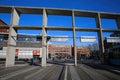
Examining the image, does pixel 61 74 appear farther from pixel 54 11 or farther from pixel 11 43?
pixel 54 11

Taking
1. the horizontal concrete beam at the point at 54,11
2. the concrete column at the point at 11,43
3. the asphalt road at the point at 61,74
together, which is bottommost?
the asphalt road at the point at 61,74

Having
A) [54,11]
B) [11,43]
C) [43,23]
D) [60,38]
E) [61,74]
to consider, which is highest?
[54,11]

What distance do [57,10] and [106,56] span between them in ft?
46.8

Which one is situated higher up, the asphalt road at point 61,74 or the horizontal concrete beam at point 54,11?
the horizontal concrete beam at point 54,11

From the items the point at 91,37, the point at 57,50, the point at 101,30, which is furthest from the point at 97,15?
the point at 57,50

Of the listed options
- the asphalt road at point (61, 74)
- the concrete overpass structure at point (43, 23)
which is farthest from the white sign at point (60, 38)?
the asphalt road at point (61, 74)

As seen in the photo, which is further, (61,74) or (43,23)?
(43,23)

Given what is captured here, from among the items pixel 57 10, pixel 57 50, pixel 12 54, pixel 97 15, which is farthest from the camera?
pixel 57 50

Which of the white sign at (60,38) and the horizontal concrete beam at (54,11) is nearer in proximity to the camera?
the white sign at (60,38)

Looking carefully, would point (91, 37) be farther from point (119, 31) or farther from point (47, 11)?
point (47, 11)

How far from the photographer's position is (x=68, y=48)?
5059 inches

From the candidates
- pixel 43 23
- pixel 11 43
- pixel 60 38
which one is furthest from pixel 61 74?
pixel 11 43

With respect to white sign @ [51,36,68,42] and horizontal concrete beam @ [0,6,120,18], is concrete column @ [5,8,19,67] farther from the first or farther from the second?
white sign @ [51,36,68,42]

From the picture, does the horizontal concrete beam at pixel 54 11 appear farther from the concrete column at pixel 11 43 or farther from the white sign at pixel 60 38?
the white sign at pixel 60 38
